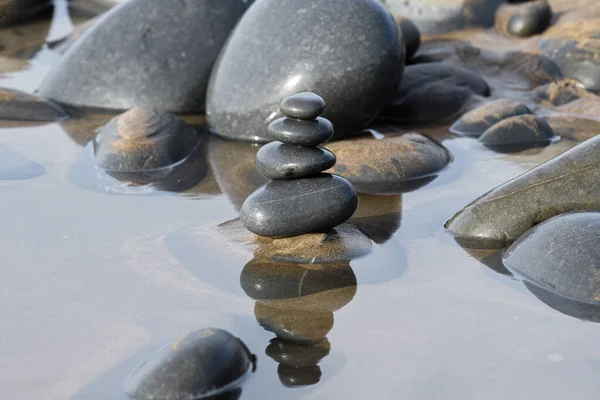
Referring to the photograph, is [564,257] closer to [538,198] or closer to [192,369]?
[538,198]

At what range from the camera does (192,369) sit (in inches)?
122

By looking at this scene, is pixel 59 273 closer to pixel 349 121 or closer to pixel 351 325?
pixel 351 325

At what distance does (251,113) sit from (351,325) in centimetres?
308

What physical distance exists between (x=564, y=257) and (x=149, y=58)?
4397mm

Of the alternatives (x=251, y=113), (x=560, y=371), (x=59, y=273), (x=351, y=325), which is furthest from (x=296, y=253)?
(x=251, y=113)

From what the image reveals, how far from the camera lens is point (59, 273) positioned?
4.16 m

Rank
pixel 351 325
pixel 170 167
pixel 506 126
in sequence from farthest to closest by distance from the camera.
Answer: pixel 506 126 < pixel 170 167 < pixel 351 325

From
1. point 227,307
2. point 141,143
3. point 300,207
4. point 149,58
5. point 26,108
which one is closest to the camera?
point 227,307

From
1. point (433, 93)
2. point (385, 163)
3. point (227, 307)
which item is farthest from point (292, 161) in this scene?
point (433, 93)

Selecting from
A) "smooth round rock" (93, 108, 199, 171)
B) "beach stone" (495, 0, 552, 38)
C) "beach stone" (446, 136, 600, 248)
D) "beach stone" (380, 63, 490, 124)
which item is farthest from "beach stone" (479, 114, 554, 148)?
"beach stone" (495, 0, 552, 38)

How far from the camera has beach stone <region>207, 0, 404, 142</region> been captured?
628 centimetres

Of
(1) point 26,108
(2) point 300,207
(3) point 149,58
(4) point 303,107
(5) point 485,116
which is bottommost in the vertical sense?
(1) point 26,108

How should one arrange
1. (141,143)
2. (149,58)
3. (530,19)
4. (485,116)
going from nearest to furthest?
(141,143), (485,116), (149,58), (530,19)

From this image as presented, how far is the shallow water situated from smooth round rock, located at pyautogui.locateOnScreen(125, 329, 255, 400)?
0.08 metres
